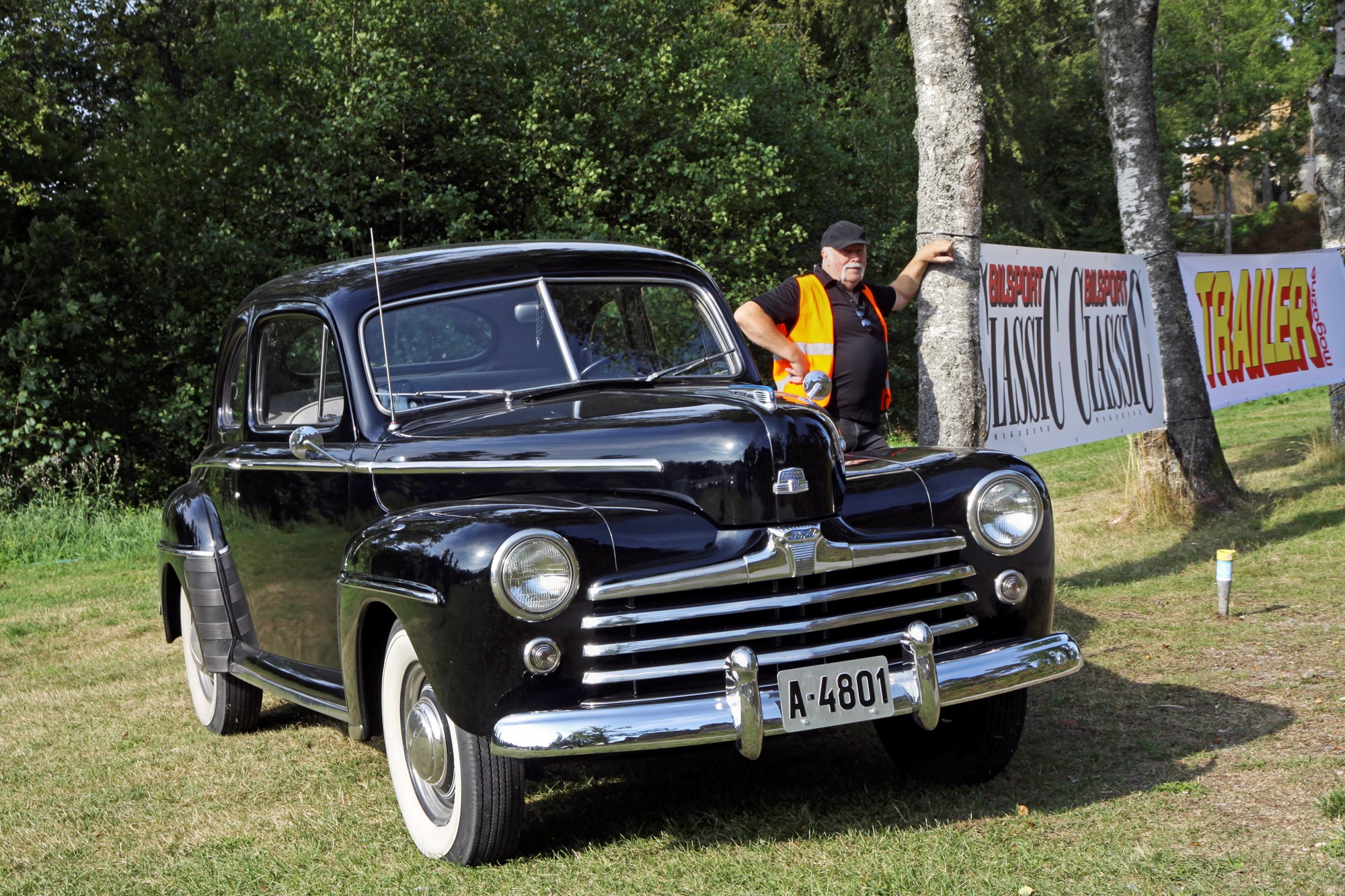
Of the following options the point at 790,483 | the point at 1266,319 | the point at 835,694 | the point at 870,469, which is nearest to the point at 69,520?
the point at 870,469

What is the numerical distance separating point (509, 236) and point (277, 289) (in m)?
12.3

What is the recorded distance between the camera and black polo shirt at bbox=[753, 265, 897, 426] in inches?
243

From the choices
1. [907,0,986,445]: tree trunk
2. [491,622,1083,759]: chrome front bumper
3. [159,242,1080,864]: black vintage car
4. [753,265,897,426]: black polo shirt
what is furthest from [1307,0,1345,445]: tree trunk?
[491,622,1083,759]: chrome front bumper

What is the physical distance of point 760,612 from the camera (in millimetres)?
3686

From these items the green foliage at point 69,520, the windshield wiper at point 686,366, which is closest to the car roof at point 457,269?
the windshield wiper at point 686,366

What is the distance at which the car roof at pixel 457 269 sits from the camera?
4840 mm

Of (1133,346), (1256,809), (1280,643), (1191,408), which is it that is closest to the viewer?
(1256,809)

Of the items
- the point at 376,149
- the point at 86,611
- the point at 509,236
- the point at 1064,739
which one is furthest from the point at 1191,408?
the point at 376,149

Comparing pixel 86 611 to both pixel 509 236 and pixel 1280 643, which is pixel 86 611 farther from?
pixel 509 236

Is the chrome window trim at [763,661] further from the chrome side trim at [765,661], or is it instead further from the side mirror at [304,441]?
the side mirror at [304,441]

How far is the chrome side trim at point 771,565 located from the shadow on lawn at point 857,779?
451mm

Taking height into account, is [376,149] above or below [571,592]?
above

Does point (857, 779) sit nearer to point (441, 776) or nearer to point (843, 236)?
point (441, 776)

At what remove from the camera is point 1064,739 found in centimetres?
490
